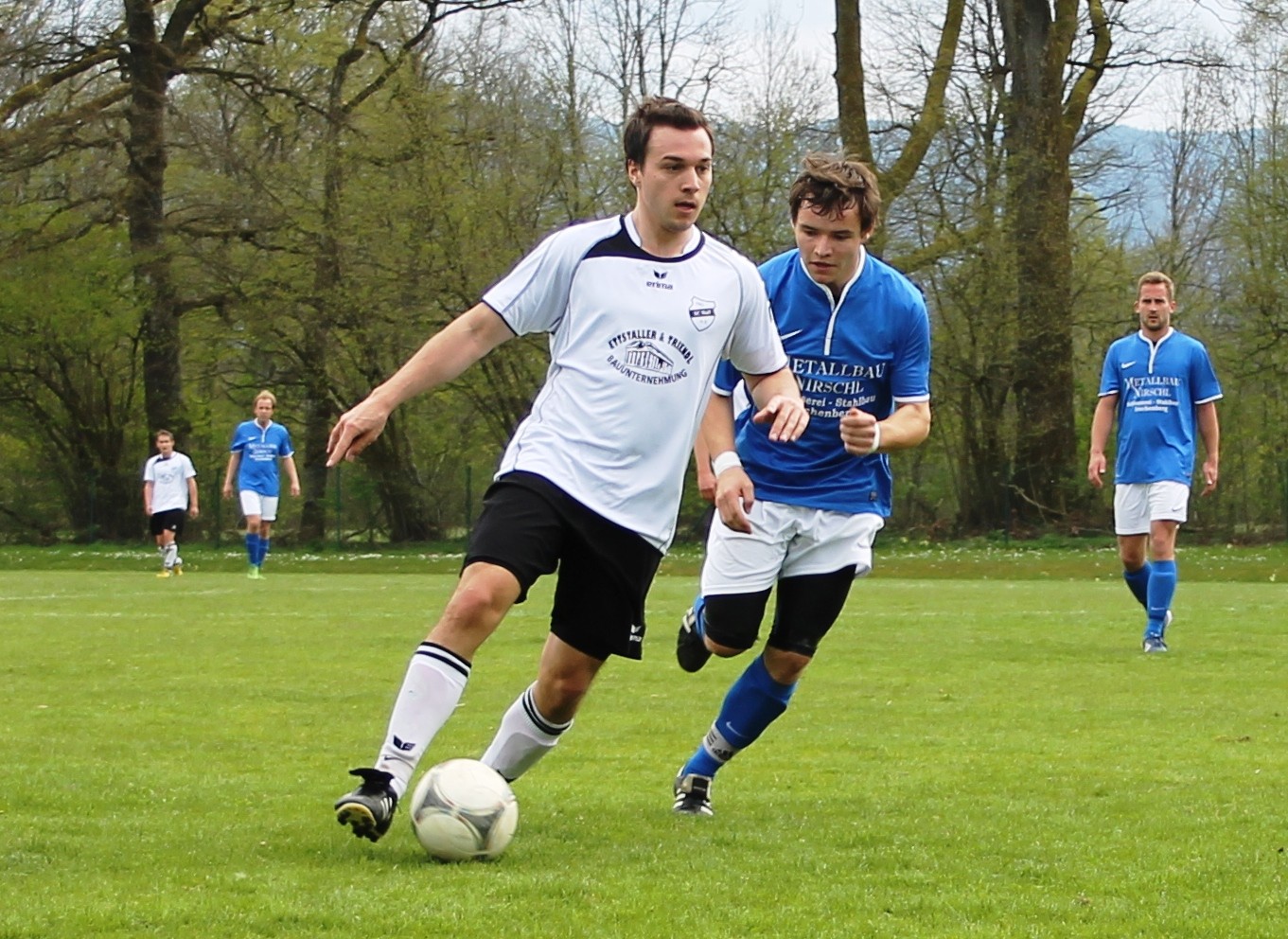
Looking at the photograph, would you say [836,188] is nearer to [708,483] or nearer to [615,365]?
[708,483]

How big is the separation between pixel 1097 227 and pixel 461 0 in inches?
493

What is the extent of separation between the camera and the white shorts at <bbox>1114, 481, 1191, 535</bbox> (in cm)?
1162

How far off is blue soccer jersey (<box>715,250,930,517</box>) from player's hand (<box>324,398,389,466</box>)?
164cm

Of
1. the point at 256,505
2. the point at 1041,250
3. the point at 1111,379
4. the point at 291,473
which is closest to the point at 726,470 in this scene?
the point at 1111,379

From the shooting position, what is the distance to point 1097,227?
1371 inches

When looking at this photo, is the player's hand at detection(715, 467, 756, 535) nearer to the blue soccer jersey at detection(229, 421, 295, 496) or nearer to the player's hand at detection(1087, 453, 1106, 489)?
the player's hand at detection(1087, 453, 1106, 489)

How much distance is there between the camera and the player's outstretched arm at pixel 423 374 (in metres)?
4.78

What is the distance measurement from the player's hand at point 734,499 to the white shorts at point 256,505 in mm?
18302

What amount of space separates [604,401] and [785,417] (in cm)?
53

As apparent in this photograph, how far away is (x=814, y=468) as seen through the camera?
627cm

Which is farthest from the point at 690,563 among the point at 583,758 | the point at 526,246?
the point at 583,758

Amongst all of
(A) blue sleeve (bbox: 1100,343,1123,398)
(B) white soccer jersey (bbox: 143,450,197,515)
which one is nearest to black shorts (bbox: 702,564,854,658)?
(A) blue sleeve (bbox: 1100,343,1123,398)

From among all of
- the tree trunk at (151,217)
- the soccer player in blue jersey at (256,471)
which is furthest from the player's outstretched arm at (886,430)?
the tree trunk at (151,217)

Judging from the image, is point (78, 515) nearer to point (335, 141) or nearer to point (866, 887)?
point (335, 141)
